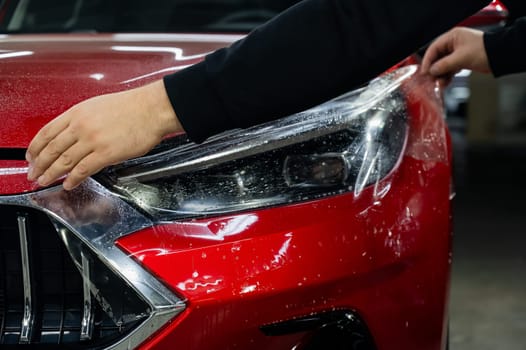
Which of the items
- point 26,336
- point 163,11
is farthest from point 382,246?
point 163,11

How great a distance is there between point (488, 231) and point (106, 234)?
354 centimetres

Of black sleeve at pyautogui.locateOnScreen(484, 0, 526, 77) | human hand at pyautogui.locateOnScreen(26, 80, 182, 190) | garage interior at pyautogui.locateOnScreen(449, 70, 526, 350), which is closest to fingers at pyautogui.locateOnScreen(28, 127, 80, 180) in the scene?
human hand at pyautogui.locateOnScreen(26, 80, 182, 190)

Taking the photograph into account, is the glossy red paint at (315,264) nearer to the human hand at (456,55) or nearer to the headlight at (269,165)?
the headlight at (269,165)

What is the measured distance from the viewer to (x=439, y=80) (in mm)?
2168

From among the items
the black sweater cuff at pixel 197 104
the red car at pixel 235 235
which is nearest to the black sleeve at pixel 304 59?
the black sweater cuff at pixel 197 104

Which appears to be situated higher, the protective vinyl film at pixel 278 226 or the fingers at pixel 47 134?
the fingers at pixel 47 134

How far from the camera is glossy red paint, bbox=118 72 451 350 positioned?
1438 millimetres

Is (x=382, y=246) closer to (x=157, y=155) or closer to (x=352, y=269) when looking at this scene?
(x=352, y=269)

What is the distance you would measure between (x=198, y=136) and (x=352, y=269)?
1.32ft

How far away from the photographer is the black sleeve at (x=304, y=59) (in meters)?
1.25

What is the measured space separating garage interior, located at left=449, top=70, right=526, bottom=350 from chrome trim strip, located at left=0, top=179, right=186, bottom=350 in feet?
5.82

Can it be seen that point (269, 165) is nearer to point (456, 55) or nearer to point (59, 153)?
point (59, 153)

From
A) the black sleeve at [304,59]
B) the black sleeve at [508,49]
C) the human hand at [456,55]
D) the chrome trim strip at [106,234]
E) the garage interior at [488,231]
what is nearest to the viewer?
the black sleeve at [304,59]

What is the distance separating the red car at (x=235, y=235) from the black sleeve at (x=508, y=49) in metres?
0.31
